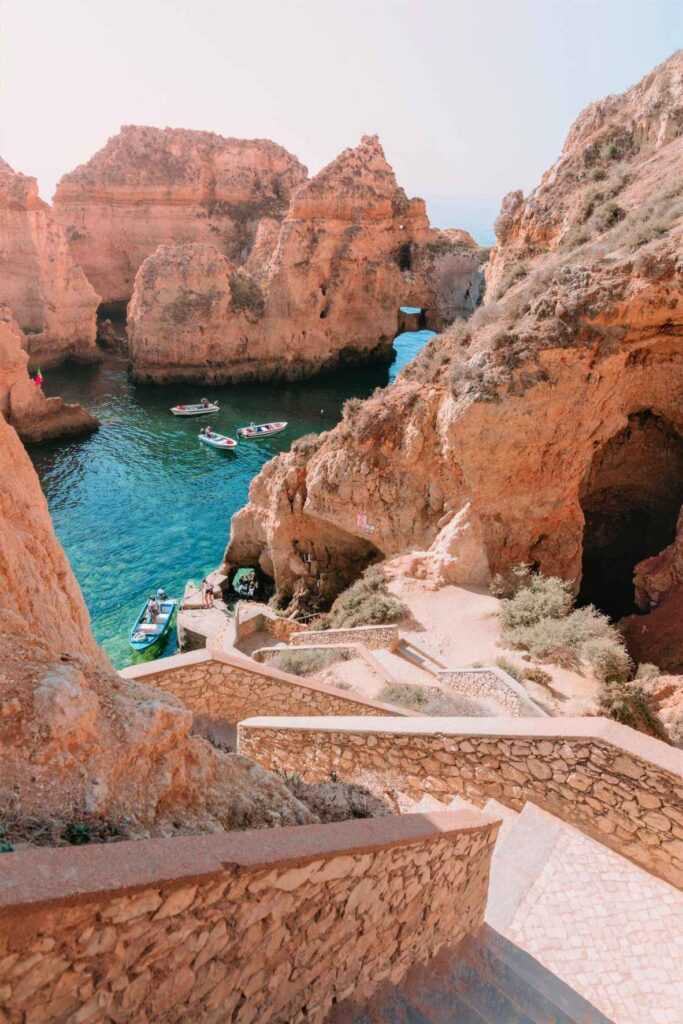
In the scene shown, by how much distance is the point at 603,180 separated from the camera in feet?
69.6

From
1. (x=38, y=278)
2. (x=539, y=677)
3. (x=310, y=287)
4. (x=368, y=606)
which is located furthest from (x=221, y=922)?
(x=38, y=278)

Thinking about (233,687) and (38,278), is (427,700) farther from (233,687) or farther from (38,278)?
(38,278)

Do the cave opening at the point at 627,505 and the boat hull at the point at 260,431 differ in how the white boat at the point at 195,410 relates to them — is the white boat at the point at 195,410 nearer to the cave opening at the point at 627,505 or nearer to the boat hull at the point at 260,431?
the boat hull at the point at 260,431

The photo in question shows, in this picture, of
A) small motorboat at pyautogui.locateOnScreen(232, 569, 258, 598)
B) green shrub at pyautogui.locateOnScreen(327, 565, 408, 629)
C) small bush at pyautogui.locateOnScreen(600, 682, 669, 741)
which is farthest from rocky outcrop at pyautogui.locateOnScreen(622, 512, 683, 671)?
small motorboat at pyautogui.locateOnScreen(232, 569, 258, 598)

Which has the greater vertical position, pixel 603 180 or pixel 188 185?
pixel 188 185

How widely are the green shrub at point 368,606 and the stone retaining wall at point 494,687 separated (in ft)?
10.0

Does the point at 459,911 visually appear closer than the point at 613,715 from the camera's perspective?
Yes

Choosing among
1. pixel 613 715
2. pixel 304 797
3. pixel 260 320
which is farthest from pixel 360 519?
pixel 260 320

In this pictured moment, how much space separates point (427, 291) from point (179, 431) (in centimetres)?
2430

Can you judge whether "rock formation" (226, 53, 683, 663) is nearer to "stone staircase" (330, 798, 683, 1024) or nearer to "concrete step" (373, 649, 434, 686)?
"concrete step" (373, 649, 434, 686)

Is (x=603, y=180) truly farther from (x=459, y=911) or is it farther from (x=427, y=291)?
(x=427, y=291)

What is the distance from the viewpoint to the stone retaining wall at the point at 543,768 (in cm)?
486

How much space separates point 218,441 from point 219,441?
2.2 inches

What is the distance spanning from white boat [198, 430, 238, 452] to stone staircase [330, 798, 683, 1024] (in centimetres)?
2960
